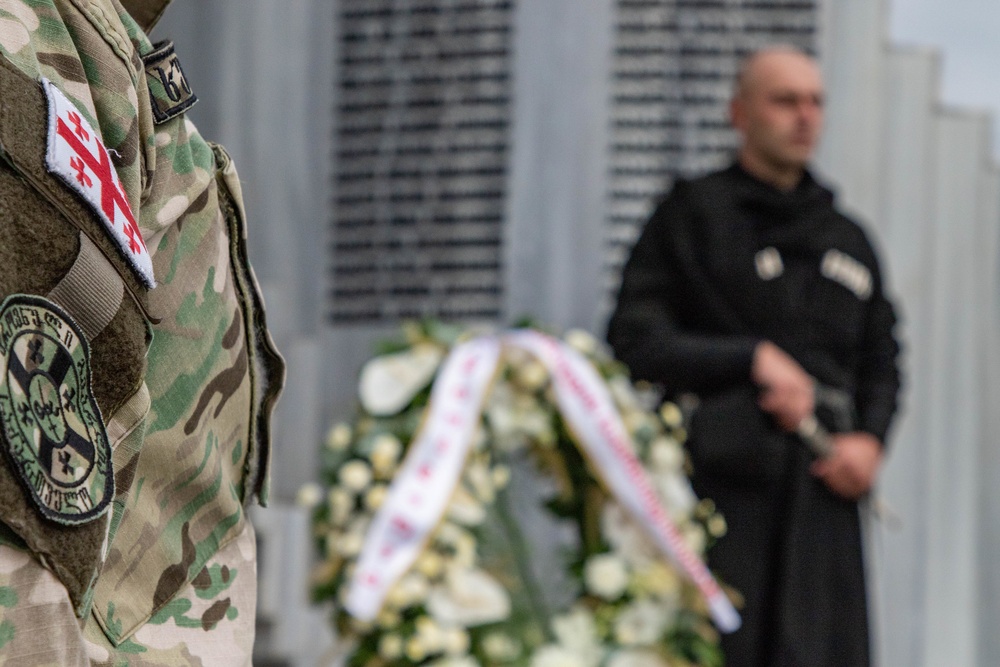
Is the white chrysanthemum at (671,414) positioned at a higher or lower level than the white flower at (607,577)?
higher

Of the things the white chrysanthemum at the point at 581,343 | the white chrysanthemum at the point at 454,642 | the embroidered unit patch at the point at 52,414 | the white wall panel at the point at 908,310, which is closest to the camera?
the embroidered unit patch at the point at 52,414

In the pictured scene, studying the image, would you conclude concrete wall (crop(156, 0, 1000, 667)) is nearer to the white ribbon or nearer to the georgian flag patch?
the white ribbon

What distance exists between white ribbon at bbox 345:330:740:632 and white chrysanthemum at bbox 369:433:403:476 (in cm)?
3

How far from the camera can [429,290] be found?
431cm

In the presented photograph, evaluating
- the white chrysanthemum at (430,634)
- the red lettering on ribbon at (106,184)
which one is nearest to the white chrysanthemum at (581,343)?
the white chrysanthemum at (430,634)

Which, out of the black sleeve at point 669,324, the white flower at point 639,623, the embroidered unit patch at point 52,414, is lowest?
the white flower at point 639,623

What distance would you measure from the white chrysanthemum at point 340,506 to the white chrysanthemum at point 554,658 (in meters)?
0.42

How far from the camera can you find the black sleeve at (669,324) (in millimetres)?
2662

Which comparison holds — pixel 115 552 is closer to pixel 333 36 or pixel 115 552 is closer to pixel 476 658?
pixel 476 658

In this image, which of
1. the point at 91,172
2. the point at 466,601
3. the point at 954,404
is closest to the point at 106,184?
the point at 91,172

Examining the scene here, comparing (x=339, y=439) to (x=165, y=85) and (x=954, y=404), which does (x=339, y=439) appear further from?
(x=165, y=85)

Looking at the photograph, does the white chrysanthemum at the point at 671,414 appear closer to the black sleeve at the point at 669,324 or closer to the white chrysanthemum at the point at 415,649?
the black sleeve at the point at 669,324

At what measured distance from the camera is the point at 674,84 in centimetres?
432

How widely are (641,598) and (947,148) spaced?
199cm
